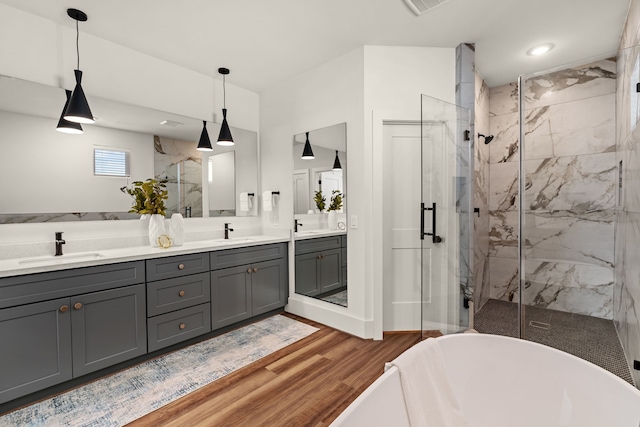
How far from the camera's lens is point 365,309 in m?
2.89

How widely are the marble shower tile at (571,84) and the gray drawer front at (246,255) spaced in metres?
2.64

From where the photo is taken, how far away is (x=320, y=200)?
324cm

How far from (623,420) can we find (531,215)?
50.7 inches

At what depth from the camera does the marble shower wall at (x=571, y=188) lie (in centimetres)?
191

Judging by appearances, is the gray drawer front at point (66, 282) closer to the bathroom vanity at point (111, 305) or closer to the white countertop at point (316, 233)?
the bathroom vanity at point (111, 305)

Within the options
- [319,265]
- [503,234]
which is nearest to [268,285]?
[319,265]

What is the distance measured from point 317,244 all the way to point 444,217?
1349 millimetres

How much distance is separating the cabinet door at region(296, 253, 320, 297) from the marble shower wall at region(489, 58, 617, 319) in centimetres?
191

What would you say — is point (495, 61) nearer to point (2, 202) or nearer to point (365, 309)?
point (365, 309)

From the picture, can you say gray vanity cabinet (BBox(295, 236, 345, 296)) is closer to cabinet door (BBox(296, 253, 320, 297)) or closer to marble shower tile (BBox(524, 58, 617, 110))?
cabinet door (BBox(296, 253, 320, 297))

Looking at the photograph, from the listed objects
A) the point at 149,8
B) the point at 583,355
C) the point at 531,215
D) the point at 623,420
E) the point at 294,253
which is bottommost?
the point at 583,355

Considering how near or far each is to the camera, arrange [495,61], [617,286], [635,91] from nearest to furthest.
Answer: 1. [635,91]
2. [617,286]
3. [495,61]

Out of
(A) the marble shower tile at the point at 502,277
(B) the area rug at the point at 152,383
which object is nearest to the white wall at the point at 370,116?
(B) the area rug at the point at 152,383

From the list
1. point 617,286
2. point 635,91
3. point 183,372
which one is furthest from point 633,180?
point 183,372
